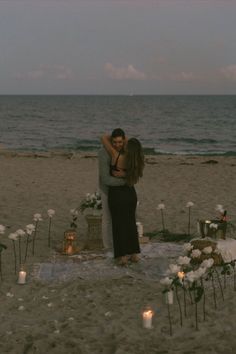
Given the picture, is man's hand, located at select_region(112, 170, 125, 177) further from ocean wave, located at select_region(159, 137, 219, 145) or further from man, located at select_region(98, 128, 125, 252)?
ocean wave, located at select_region(159, 137, 219, 145)

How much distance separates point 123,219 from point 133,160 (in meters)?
0.84

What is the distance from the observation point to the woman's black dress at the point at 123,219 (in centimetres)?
704

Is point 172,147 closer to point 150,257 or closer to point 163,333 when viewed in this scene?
point 150,257

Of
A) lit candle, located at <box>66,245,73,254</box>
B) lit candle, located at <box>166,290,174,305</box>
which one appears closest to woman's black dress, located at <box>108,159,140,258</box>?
lit candle, located at <box>66,245,73,254</box>

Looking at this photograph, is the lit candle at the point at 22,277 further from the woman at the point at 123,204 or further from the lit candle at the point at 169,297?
the lit candle at the point at 169,297

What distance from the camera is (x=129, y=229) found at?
7102mm

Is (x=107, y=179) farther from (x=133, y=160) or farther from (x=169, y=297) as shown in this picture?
(x=169, y=297)

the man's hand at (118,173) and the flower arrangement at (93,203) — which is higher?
the man's hand at (118,173)

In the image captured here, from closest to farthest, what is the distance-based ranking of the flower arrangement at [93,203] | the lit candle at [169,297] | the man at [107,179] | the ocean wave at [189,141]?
the lit candle at [169,297], the man at [107,179], the flower arrangement at [93,203], the ocean wave at [189,141]

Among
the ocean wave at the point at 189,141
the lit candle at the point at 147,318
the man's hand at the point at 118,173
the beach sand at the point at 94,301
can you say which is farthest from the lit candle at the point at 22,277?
the ocean wave at the point at 189,141

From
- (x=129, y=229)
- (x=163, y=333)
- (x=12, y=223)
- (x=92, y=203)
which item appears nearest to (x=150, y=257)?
(x=129, y=229)

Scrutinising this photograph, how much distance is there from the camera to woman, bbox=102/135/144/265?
696 centimetres

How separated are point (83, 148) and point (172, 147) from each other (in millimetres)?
6211

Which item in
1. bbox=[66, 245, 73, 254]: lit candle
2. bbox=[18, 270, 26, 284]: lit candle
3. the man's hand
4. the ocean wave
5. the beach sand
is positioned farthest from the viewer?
the ocean wave
